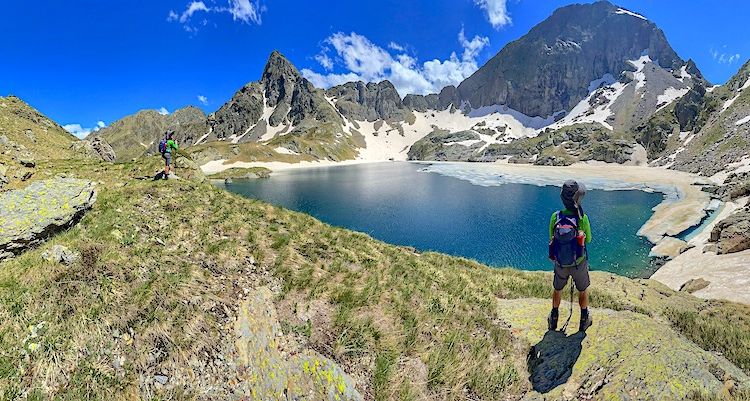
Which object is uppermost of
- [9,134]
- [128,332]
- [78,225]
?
[9,134]

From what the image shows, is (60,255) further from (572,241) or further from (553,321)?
(553,321)

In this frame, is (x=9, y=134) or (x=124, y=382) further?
(x=9, y=134)

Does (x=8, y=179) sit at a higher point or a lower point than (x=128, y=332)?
higher

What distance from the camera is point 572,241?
356 inches

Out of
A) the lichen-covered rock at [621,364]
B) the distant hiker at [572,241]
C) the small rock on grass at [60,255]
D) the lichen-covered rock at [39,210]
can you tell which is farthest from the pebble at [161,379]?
the distant hiker at [572,241]

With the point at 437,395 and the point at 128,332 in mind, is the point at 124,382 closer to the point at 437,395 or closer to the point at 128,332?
the point at 128,332

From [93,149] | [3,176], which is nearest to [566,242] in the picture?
[3,176]

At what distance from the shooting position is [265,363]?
6.93 meters

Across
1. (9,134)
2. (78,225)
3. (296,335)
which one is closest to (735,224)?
(296,335)

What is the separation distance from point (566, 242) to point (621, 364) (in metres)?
3.08

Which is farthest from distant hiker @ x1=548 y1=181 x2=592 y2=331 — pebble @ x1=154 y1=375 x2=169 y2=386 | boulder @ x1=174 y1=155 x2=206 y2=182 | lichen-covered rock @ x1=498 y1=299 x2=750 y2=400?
boulder @ x1=174 y1=155 x2=206 y2=182

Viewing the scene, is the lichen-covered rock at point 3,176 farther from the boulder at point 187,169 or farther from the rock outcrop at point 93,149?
the rock outcrop at point 93,149

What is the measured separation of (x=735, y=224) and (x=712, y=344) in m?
35.0

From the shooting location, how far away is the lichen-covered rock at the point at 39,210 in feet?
28.1
